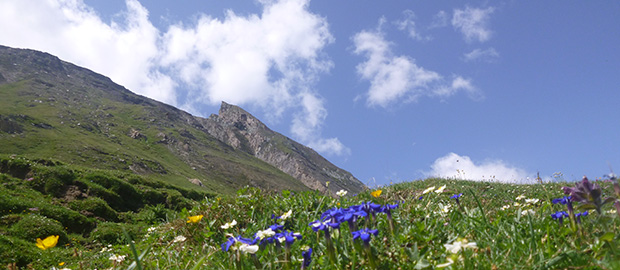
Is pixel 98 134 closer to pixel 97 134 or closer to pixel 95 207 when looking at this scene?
pixel 97 134

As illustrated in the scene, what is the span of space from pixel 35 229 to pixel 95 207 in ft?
21.4

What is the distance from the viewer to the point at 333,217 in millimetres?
2852

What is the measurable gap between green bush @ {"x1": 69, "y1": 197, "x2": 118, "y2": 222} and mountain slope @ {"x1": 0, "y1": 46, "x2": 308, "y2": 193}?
35.7 meters

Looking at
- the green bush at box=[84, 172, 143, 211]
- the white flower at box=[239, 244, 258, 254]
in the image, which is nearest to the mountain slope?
the green bush at box=[84, 172, 143, 211]

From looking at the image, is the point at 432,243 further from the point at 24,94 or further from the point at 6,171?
the point at 24,94

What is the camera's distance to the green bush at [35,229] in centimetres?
1377

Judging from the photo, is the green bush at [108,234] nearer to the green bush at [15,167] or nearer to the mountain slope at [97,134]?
the green bush at [15,167]

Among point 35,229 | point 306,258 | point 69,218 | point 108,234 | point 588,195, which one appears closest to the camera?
point 588,195

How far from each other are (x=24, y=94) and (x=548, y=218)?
166153 mm

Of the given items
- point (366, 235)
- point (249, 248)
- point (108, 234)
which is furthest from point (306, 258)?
point (108, 234)

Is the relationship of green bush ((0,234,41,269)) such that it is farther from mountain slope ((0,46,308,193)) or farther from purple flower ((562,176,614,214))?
mountain slope ((0,46,308,193))

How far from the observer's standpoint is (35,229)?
14375 millimetres

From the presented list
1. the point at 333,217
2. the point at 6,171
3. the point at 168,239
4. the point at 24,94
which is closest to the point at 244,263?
the point at 333,217

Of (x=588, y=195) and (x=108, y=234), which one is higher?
(x=588, y=195)
